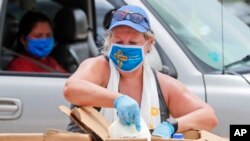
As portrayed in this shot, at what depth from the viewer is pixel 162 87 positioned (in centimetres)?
315

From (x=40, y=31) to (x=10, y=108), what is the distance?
33.0 inches

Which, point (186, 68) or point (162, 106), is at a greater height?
point (186, 68)

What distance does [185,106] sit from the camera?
10.2 feet

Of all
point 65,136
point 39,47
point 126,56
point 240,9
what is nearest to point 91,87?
point 126,56

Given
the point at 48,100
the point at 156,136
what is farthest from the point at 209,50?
the point at 156,136

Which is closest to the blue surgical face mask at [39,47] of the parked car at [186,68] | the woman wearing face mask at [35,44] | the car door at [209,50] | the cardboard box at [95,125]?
the woman wearing face mask at [35,44]

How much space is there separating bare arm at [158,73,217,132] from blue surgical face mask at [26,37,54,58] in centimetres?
166

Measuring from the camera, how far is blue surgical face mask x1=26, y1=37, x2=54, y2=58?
4.68 m

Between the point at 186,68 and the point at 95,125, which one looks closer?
the point at 95,125

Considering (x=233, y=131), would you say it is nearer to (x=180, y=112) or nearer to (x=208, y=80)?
(x=180, y=112)

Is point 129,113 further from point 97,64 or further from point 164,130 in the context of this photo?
point 97,64

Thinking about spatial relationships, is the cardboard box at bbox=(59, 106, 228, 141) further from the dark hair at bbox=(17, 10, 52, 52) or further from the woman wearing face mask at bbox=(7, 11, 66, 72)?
the dark hair at bbox=(17, 10, 52, 52)

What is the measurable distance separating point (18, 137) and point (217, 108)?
168cm

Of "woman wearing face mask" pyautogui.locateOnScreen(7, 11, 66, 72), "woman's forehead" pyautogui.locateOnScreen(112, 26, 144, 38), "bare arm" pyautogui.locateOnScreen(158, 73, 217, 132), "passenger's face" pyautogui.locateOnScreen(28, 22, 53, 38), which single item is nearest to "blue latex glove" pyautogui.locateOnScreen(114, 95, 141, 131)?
"bare arm" pyautogui.locateOnScreen(158, 73, 217, 132)
